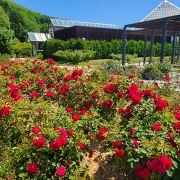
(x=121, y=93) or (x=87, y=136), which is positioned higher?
(x=121, y=93)

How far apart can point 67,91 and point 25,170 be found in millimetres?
1674

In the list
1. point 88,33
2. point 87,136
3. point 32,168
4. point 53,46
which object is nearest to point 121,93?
point 87,136

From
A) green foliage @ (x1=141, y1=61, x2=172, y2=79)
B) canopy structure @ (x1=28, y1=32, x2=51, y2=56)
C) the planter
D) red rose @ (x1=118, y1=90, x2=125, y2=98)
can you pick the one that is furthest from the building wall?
red rose @ (x1=118, y1=90, x2=125, y2=98)

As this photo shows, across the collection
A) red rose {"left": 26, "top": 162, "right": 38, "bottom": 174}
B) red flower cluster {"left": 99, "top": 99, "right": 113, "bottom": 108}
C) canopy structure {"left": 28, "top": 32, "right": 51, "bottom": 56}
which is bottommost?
red rose {"left": 26, "top": 162, "right": 38, "bottom": 174}

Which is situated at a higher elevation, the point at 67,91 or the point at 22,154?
the point at 67,91

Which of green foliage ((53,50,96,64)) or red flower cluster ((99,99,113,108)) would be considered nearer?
red flower cluster ((99,99,113,108))

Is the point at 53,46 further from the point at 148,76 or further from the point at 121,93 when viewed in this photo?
the point at 121,93

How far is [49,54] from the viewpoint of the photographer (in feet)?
80.4

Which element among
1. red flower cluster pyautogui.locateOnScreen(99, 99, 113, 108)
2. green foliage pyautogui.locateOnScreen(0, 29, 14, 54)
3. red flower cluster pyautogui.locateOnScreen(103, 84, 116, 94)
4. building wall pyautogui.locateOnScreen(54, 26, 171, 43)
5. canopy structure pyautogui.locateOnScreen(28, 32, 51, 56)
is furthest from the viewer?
canopy structure pyautogui.locateOnScreen(28, 32, 51, 56)

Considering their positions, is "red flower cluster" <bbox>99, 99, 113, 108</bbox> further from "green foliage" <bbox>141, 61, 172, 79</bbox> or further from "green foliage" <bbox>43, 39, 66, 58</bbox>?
"green foliage" <bbox>43, 39, 66, 58</bbox>

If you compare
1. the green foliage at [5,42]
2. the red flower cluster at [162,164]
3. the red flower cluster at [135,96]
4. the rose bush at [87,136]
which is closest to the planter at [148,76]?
the rose bush at [87,136]

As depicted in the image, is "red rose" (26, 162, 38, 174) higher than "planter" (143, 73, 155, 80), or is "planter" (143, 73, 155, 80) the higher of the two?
"planter" (143, 73, 155, 80)

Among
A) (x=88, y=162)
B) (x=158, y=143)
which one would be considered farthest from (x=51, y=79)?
(x=158, y=143)

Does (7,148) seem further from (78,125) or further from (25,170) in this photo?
(78,125)
